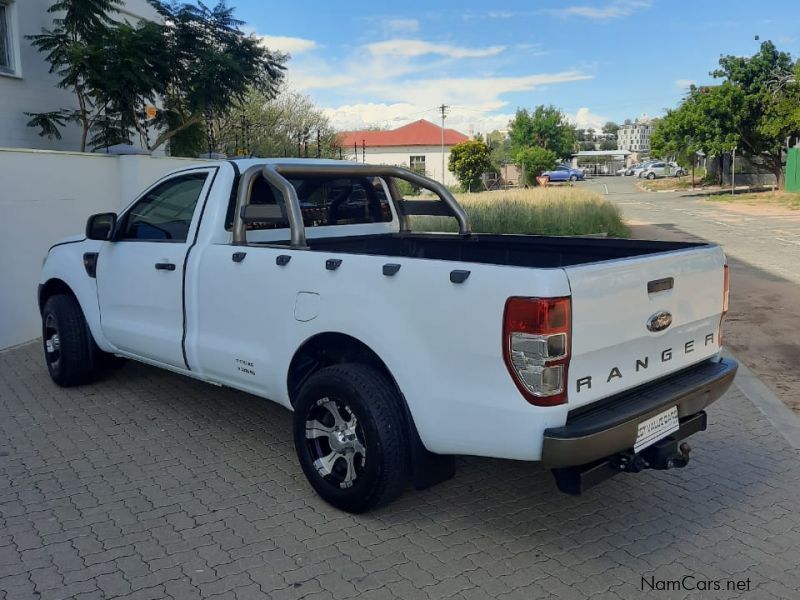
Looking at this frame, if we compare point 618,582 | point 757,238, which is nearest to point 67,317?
point 618,582

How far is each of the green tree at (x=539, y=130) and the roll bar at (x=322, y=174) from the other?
60.6 m

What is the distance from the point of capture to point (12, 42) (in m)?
12.6

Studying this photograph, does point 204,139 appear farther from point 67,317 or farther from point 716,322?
point 716,322

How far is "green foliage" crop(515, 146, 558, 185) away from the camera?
49.6 metres

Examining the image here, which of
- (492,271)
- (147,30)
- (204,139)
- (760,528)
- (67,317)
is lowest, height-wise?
(760,528)

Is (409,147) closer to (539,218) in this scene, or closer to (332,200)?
(539,218)

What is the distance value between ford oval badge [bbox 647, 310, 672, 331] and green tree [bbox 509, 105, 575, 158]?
62767 mm

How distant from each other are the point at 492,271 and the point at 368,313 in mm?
761

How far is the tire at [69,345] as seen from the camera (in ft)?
20.0

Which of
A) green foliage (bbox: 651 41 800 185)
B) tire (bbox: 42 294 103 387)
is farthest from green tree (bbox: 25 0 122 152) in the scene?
green foliage (bbox: 651 41 800 185)

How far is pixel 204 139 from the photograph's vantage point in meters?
16.6

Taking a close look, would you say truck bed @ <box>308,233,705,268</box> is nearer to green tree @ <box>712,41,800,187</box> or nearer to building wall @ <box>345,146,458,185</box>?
green tree @ <box>712,41,800,187</box>

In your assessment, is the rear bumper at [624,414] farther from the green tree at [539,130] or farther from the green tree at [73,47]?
the green tree at [539,130]

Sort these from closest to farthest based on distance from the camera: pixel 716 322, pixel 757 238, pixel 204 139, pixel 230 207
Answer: pixel 716 322
pixel 230 207
pixel 204 139
pixel 757 238
